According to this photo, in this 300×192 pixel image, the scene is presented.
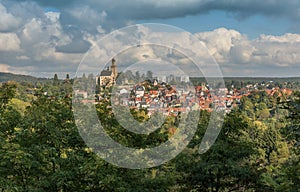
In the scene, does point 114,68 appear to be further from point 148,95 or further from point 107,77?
point 148,95

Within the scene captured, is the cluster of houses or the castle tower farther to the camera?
the cluster of houses

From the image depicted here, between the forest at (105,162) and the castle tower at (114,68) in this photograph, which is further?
the castle tower at (114,68)

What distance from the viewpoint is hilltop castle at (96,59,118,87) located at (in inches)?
460

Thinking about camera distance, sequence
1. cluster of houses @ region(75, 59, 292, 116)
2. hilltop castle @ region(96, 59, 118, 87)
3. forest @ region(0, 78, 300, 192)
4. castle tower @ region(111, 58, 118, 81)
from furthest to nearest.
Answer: cluster of houses @ region(75, 59, 292, 116)
hilltop castle @ region(96, 59, 118, 87)
castle tower @ region(111, 58, 118, 81)
forest @ region(0, 78, 300, 192)

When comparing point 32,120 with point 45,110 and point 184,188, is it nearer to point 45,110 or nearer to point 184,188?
point 45,110

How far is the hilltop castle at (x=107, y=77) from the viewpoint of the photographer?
38.3 ft

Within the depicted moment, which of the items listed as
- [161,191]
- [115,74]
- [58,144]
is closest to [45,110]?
[58,144]

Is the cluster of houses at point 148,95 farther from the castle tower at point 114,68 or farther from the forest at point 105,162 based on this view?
the forest at point 105,162

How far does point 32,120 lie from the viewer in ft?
37.2

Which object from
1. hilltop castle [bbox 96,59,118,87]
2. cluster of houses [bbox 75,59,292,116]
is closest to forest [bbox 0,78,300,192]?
cluster of houses [bbox 75,59,292,116]

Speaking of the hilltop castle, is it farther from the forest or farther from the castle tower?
the forest

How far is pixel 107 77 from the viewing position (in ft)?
40.9

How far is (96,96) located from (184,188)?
409 centimetres

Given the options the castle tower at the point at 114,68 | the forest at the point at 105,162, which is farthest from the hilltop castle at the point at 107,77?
the forest at the point at 105,162
